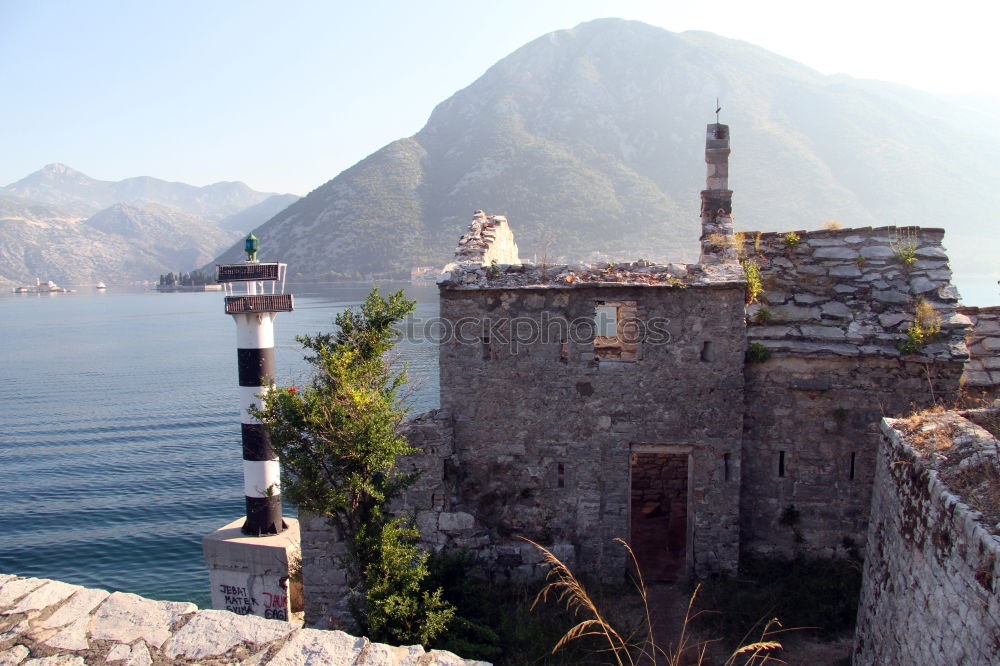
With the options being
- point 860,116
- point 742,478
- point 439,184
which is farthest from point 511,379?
point 860,116

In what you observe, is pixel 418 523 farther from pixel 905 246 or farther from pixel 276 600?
pixel 905 246

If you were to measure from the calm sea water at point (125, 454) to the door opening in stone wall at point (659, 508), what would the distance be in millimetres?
4946

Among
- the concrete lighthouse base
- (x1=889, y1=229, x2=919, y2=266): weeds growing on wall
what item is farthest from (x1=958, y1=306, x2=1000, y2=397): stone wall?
the concrete lighthouse base

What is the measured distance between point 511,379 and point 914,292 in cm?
624

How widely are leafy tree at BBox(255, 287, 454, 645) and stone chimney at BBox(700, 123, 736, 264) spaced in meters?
5.35

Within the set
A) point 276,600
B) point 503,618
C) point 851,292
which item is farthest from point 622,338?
point 276,600

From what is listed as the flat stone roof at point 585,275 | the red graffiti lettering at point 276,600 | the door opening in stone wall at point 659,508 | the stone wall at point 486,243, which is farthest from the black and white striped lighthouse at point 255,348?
the door opening in stone wall at point 659,508

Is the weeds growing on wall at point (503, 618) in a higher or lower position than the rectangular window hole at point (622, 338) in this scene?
lower

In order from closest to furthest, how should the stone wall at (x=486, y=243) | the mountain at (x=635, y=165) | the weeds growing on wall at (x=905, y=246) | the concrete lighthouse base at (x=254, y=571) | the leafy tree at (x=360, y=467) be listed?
the leafy tree at (x=360, y=467)
the weeds growing on wall at (x=905, y=246)
the stone wall at (x=486, y=243)
the concrete lighthouse base at (x=254, y=571)
the mountain at (x=635, y=165)

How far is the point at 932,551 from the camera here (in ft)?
18.1

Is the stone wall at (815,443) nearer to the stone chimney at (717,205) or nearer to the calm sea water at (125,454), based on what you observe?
the stone chimney at (717,205)

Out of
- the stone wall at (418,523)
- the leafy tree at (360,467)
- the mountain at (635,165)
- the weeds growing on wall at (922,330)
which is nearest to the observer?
the leafy tree at (360,467)

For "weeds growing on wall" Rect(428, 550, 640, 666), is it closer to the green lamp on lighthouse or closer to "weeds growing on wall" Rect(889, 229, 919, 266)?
"weeds growing on wall" Rect(889, 229, 919, 266)

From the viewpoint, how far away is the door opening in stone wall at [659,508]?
38.9 ft
